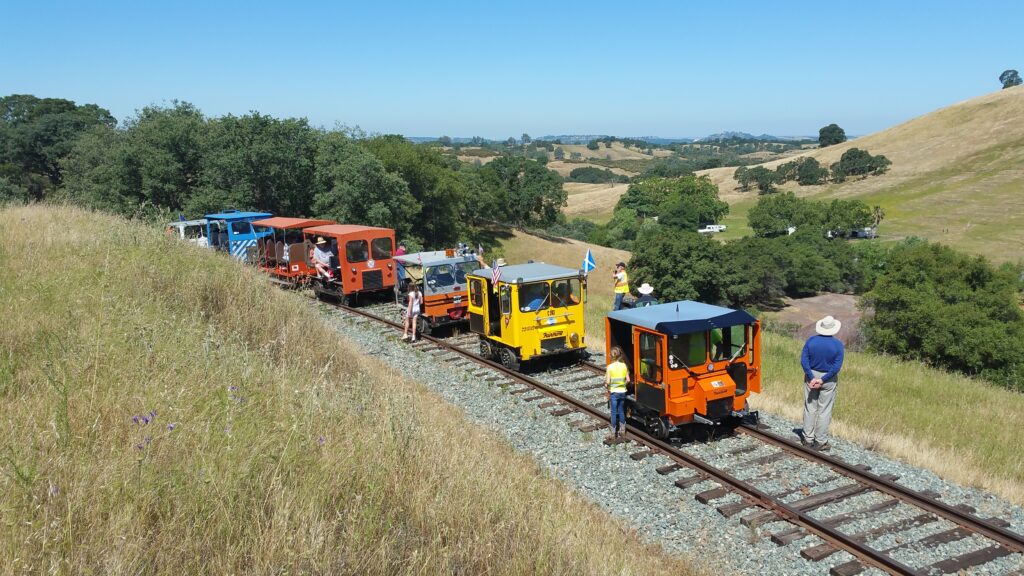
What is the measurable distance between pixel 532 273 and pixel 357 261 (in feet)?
29.7

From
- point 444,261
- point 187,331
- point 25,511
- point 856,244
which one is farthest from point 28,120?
point 856,244

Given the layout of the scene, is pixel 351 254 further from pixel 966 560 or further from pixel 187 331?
pixel 966 560

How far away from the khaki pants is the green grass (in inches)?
36.9

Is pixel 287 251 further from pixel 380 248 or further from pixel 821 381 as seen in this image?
pixel 821 381

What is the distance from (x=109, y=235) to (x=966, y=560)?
14164 millimetres

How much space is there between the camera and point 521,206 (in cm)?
8119

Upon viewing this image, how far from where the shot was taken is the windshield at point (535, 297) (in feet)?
46.2

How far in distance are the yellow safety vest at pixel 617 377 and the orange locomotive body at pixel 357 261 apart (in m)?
12.7

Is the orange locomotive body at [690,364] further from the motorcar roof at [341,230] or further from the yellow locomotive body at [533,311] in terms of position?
the motorcar roof at [341,230]

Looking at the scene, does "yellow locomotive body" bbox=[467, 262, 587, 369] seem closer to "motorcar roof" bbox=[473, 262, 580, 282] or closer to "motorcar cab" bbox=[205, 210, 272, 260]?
"motorcar roof" bbox=[473, 262, 580, 282]

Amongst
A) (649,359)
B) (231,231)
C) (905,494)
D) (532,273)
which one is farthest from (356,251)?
(905,494)

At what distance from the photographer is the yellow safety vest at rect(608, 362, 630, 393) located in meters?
10.4

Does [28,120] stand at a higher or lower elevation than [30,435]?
higher

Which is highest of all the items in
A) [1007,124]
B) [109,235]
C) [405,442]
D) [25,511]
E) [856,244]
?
[1007,124]
